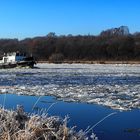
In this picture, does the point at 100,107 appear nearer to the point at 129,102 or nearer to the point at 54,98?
the point at 129,102

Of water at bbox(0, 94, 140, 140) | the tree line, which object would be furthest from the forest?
water at bbox(0, 94, 140, 140)

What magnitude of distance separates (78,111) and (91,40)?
4326 inches

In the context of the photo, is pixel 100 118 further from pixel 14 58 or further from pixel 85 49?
pixel 85 49

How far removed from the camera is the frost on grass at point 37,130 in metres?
5.31

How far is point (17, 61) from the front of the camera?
184 ft

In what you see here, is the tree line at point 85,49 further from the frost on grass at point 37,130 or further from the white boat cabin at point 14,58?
the frost on grass at point 37,130

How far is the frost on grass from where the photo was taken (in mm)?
5309

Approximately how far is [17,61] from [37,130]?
2016 inches

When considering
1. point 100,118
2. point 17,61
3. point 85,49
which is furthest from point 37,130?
point 85,49

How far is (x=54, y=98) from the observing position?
49.1 feet

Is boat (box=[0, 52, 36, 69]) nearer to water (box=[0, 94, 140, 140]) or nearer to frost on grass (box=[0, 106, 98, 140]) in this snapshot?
water (box=[0, 94, 140, 140])

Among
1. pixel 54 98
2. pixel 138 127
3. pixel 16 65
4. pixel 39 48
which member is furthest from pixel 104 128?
pixel 39 48

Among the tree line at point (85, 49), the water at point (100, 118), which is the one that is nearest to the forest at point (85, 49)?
the tree line at point (85, 49)

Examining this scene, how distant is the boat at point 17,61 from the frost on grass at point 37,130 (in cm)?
4794
